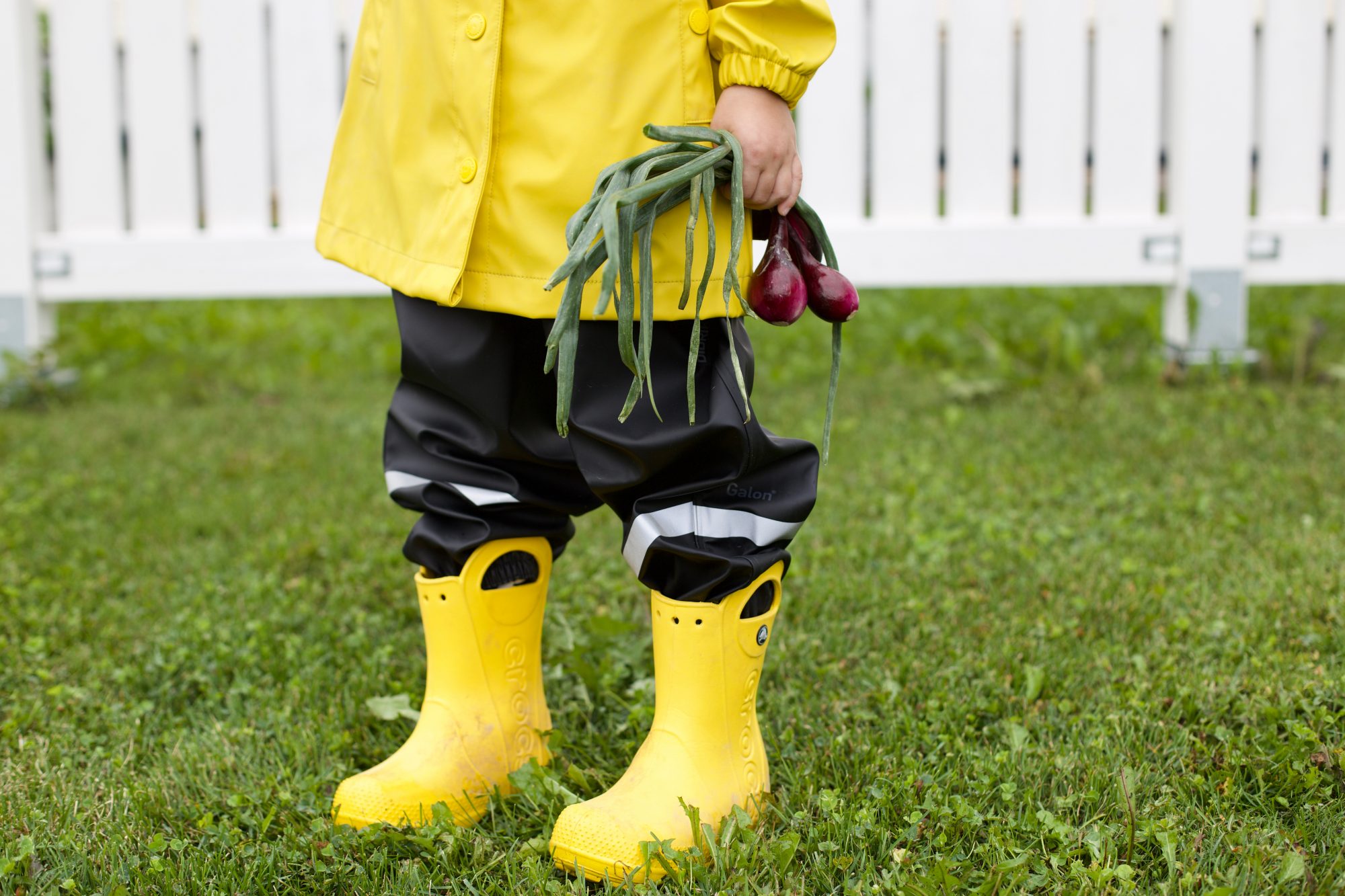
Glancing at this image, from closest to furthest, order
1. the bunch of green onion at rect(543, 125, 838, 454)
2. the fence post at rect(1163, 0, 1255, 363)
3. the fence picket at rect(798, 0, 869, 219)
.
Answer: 1. the bunch of green onion at rect(543, 125, 838, 454)
2. the fence post at rect(1163, 0, 1255, 363)
3. the fence picket at rect(798, 0, 869, 219)

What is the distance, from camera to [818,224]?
1521mm

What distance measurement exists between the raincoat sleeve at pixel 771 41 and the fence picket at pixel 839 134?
2.64 m

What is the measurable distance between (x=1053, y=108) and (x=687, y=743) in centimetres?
318

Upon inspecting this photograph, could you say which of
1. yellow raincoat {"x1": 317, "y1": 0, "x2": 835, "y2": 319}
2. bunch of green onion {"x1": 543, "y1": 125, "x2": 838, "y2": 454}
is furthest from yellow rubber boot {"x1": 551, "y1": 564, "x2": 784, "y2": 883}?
yellow raincoat {"x1": 317, "y1": 0, "x2": 835, "y2": 319}

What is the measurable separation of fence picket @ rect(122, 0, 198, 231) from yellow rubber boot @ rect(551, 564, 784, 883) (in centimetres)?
325

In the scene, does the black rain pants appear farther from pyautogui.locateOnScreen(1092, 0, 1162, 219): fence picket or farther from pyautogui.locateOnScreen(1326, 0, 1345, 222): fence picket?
pyautogui.locateOnScreen(1326, 0, 1345, 222): fence picket

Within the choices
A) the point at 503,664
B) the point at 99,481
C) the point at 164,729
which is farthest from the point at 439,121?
the point at 99,481

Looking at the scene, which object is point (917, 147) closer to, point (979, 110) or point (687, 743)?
point (979, 110)

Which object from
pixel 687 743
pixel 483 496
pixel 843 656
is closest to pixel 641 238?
pixel 483 496

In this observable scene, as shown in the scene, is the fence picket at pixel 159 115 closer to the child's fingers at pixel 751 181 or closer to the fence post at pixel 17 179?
the fence post at pixel 17 179

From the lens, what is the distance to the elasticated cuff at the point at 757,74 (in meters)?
1.36

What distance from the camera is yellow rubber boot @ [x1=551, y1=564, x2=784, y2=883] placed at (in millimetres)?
1438

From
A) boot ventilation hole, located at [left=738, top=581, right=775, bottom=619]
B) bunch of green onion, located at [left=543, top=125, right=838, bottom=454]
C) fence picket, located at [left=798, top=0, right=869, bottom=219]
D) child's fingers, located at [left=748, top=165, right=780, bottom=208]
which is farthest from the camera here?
fence picket, located at [left=798, top=0, right=869, bottom=219]

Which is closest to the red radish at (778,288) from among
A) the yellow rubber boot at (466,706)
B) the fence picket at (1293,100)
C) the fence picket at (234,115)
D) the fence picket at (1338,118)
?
the yellow rubber boot at (466,706)
